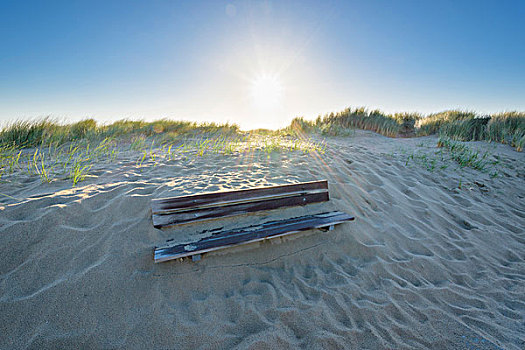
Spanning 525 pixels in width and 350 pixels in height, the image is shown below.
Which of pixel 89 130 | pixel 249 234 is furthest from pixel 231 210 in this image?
pixel 89 130

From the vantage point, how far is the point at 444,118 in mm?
11422

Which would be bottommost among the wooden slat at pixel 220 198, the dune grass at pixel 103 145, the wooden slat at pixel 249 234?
the wooden slat at pixel 249 234

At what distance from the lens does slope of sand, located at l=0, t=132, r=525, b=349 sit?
202 cm

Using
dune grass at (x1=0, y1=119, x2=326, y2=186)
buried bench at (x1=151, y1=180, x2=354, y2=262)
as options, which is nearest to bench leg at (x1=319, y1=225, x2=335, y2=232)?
buried bench at (x1=151, y1=180, x2=354, y2=262)

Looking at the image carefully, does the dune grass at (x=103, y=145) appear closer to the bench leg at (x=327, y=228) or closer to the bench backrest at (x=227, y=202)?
the bench backrest at (x=227, y=202)

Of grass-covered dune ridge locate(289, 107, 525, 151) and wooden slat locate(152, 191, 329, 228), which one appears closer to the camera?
wooden slat locate(152, 191, 329, 228)

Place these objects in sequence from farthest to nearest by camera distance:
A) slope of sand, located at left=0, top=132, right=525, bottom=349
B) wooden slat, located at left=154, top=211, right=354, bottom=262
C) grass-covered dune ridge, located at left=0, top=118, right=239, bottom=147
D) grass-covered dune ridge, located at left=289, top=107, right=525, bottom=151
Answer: grass-covered dune ridge, located at left=289, top=107, right=525, bottom=151, grass-covered dune ridge, located at left=0, top=118, right=239, bottom=147, wooden slat, located at left=154, top=211, right=354, bottom=262, slope of sand, located at left=0, top=132, right=525, bottom=349

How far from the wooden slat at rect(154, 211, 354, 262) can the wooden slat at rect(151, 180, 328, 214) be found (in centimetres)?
40

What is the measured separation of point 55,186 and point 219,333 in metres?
3.25

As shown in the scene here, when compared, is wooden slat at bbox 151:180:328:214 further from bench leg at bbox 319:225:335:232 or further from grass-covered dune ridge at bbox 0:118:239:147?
grass-covered dune ridge at bbox 0:118:239:147

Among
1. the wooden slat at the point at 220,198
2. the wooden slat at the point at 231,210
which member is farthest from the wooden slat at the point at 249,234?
the wooden slat at the point at 220,198

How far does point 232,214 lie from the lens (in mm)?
3082

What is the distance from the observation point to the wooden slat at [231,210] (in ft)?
9.16

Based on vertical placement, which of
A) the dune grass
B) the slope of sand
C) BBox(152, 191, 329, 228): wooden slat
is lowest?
the slope of sand
